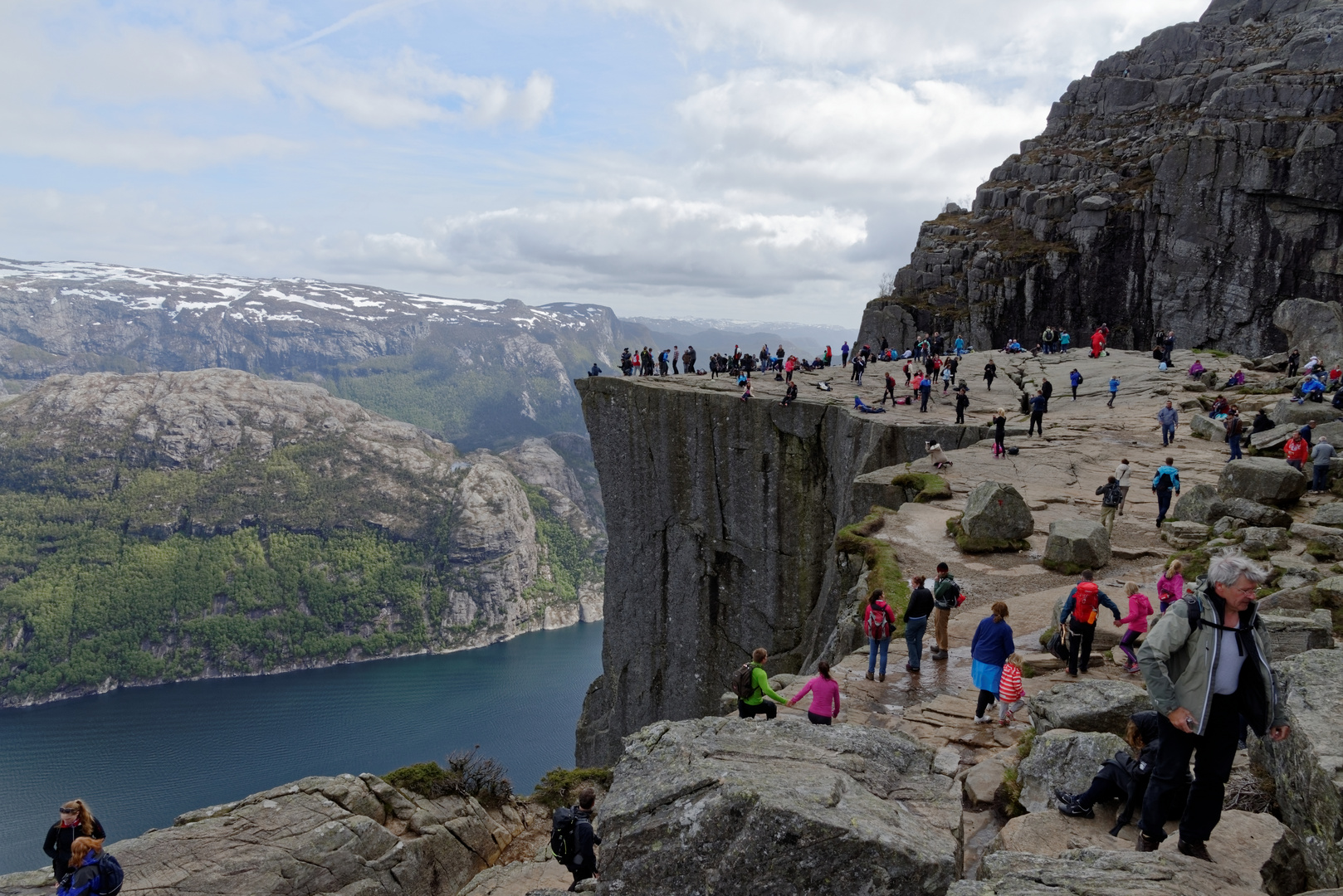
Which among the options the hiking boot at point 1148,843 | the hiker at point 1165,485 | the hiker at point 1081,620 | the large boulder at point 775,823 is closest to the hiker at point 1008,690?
the hiker at point 1081,620

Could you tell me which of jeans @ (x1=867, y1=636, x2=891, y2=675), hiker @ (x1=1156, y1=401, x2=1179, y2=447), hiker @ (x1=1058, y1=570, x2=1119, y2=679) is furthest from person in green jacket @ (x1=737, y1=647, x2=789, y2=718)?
hiker @ (x1=1156, y1=401, x2=1179, y2=447)

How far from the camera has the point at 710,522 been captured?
45625mm

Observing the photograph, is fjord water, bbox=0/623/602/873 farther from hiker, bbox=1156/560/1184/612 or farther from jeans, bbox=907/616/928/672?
hiker, bbox=1156/560/1184/612

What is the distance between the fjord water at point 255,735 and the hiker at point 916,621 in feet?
334

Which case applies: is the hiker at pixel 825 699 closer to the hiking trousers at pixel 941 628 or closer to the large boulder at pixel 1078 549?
the hiking trousers at pixel 941 628

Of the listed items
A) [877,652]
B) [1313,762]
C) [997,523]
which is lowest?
[877,652]

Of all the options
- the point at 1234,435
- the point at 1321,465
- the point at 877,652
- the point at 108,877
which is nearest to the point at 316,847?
the point at 108,877

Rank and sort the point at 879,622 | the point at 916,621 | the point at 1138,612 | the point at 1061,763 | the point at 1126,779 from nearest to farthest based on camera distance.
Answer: the point at 1126,779 < the point at 1061,763 < the point at 1138,612 < the point at 879,622 < the point at 916,621

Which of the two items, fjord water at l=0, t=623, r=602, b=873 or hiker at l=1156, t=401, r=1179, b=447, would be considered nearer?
hiker at l=1156, t=401, r=1179, b=447

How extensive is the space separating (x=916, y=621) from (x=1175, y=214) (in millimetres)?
59783

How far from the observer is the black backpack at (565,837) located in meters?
11.2

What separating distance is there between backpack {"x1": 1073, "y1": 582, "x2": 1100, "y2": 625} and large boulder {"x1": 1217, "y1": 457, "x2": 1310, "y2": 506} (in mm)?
12986

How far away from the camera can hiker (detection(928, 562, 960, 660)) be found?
51.1 feet

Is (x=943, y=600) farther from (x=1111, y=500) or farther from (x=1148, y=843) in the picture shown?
(x=1111, y=500)
